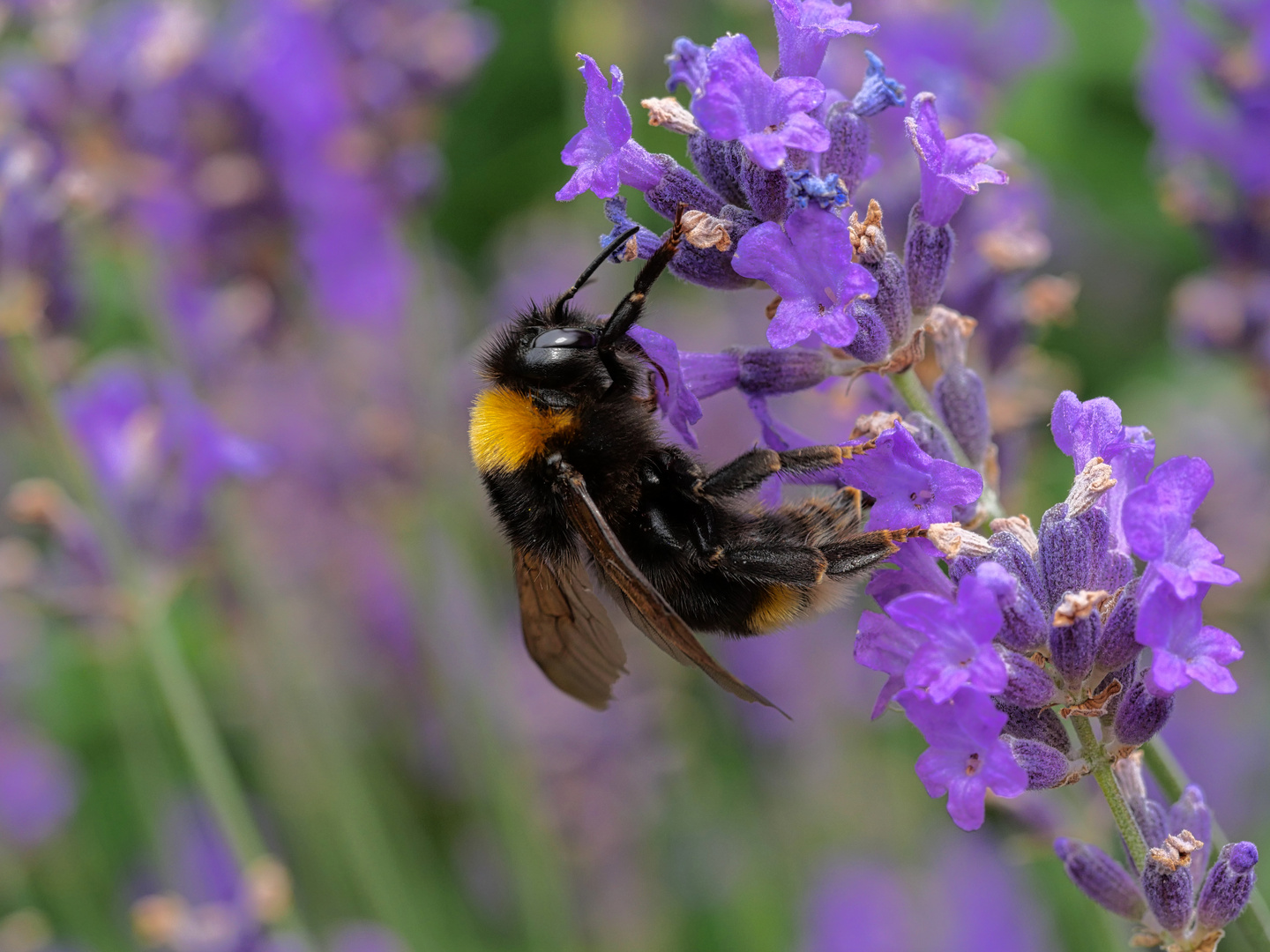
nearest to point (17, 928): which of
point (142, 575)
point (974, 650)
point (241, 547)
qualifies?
point (142, 575)

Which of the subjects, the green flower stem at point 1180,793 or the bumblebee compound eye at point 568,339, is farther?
the bumblebee compound eye at point 568,339

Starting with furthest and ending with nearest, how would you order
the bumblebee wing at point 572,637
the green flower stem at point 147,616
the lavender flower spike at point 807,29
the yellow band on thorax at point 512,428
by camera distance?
the green flower stem at point 147,616 → the bumblebee wing at point 572,637 → the yellow band on thorax at point 512,428 → the lavender flower spike at point 807,29

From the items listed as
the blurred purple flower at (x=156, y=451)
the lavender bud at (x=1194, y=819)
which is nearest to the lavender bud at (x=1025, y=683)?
the lavender bud at (x=1194, y=819)

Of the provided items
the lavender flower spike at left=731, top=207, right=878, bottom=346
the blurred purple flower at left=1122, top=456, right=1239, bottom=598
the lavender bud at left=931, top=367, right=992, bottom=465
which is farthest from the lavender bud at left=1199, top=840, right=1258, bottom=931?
the lavender flower spike at left=731, top=207, right=878, bottom=346

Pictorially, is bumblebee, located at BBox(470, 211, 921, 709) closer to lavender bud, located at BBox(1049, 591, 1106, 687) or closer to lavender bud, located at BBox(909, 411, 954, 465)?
lavender bud, located at BBox(909, 411, 954, 465)

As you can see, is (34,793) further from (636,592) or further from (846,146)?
(846,146)

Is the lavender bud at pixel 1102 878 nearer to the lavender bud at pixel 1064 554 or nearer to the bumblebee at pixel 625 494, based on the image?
the lavender bud at pixel 1064 554
